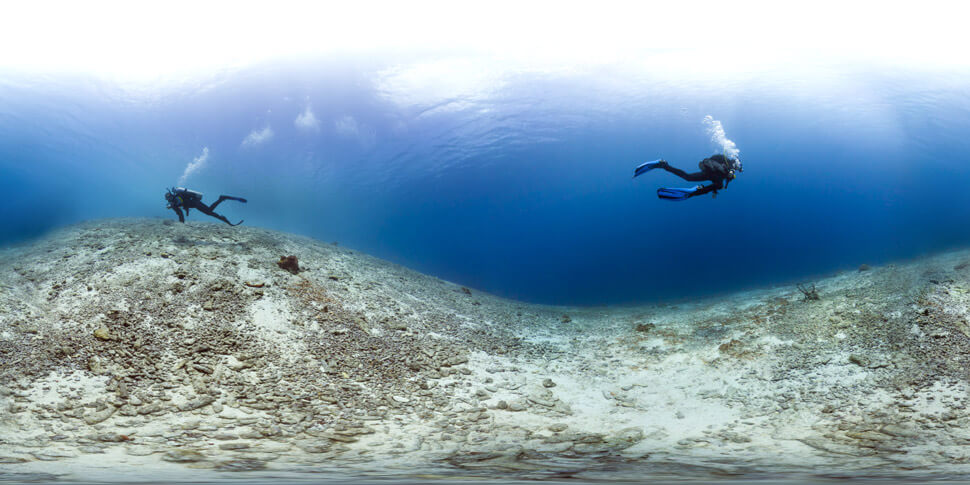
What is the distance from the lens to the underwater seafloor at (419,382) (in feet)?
13.5

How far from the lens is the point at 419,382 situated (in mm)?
6316

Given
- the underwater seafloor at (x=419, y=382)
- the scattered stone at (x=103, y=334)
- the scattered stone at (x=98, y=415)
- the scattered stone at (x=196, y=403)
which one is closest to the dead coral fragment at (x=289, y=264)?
the underwater seafloor at (x=419, y=382)

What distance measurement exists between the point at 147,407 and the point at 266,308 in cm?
235

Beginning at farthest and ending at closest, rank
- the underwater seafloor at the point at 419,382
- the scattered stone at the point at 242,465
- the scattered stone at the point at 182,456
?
the underwater seafloor at the point at 419,382, the scattered stone at the point at 182,456, the scattered stone at the point at 242,465

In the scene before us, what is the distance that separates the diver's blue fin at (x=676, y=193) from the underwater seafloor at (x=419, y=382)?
8.88 feet

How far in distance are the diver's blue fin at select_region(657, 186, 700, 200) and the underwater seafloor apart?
107 inches

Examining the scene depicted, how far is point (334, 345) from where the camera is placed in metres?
6.84

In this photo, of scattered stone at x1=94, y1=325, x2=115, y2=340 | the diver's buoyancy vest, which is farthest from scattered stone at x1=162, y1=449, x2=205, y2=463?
the diver's buoyancy vest

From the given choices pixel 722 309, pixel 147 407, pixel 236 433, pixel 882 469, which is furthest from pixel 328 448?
pixel 722 309

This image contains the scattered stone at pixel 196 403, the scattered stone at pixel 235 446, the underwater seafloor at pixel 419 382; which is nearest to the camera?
the underwater seafloor at pixel 419 382

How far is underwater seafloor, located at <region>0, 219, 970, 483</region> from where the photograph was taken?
4.11 m

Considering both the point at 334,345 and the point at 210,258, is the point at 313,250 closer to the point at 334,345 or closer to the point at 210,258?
the point at 210,258

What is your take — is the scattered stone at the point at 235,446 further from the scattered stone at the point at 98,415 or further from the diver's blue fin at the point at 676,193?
the diver's blue fin at the point at 676,193

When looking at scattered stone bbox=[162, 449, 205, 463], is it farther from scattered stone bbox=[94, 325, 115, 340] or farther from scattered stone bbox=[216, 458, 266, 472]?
scattered stone bbox=[94, 325, 115, 340]
